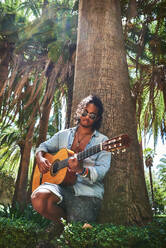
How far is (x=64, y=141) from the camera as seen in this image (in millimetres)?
3484

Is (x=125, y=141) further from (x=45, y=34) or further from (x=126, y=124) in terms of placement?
(x=45, y=34)

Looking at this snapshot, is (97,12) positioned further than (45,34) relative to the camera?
No

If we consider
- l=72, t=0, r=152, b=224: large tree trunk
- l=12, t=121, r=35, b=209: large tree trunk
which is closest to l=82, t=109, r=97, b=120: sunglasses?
l=72, t=0, r=152, b=224: large tree trunk

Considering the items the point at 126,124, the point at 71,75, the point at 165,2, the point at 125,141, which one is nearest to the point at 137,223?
the point at 125,141

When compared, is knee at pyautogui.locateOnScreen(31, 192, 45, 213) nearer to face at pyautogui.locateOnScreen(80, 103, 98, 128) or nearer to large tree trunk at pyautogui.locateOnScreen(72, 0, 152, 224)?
large tree trunk at pyautogui.locateOnScreen(72, 0, 152, 224)

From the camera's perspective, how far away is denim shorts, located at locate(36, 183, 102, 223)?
113 inches

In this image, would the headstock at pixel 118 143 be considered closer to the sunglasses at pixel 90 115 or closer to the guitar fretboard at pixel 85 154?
the guitar fretboard at pixel 85 154

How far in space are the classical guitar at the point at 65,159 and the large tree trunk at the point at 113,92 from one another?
635 mm

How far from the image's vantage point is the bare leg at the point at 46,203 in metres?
2.86

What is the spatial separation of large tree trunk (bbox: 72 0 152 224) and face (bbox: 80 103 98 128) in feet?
0.98

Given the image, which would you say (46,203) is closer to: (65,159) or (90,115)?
(65,159)

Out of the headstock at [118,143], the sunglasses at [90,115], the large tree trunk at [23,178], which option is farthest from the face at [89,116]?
the large tree trunk at [23,178]

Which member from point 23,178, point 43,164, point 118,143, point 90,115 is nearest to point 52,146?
point 43,164

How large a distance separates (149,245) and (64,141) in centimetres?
173
